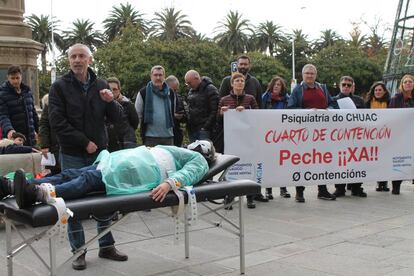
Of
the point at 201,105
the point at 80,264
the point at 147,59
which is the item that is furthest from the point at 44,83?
the point at 80,264

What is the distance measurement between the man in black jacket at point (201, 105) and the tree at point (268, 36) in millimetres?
69432

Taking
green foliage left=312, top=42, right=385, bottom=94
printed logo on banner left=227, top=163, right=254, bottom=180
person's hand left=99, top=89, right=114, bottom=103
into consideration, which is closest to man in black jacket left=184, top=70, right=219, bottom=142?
printed logo on banner left=227, top=163, right=254, bottom=180

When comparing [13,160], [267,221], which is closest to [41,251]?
[13,160]

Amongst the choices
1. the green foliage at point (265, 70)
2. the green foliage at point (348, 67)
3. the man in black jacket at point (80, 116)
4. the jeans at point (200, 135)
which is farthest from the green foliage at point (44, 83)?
the man in black jacket at point (80, 116)

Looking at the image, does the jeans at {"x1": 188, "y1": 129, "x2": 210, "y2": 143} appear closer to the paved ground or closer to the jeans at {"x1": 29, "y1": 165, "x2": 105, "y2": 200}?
the paved ground

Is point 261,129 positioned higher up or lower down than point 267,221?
higher up

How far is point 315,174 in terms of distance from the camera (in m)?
8.16

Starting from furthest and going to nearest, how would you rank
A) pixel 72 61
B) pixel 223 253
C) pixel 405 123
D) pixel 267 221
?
pixel 405 123 → pixel 267 221 → pixel 223 253 → pixel 72 61

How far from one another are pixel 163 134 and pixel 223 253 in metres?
2.81

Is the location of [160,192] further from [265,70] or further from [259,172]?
[265,70]

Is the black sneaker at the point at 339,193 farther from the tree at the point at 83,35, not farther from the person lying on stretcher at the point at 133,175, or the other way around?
the tree at the point at 83,35

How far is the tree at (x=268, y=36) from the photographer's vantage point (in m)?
76.9

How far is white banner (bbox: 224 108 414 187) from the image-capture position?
25.5 feet

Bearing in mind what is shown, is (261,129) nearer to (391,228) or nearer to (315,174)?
(315,174)
